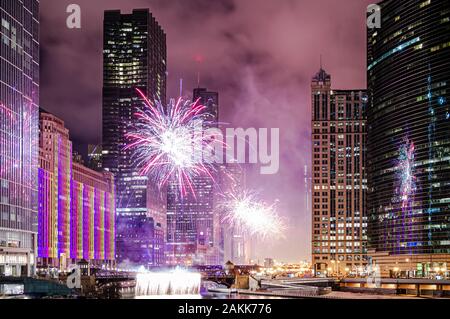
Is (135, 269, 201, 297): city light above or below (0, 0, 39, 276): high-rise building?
below

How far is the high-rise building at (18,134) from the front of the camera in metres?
172

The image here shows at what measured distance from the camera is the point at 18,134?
17988 cm

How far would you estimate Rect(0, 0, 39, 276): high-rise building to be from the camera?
565 ft

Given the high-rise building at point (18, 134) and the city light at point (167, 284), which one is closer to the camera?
the city light at point (167, 284)

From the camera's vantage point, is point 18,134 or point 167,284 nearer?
point 167,284

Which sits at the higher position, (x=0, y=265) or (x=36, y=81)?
(x=36, y=81)

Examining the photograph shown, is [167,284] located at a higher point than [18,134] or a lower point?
lower

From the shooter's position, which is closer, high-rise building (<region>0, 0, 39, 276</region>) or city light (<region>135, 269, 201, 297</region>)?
city light (<region>135, 269, 201, 297</region>)
